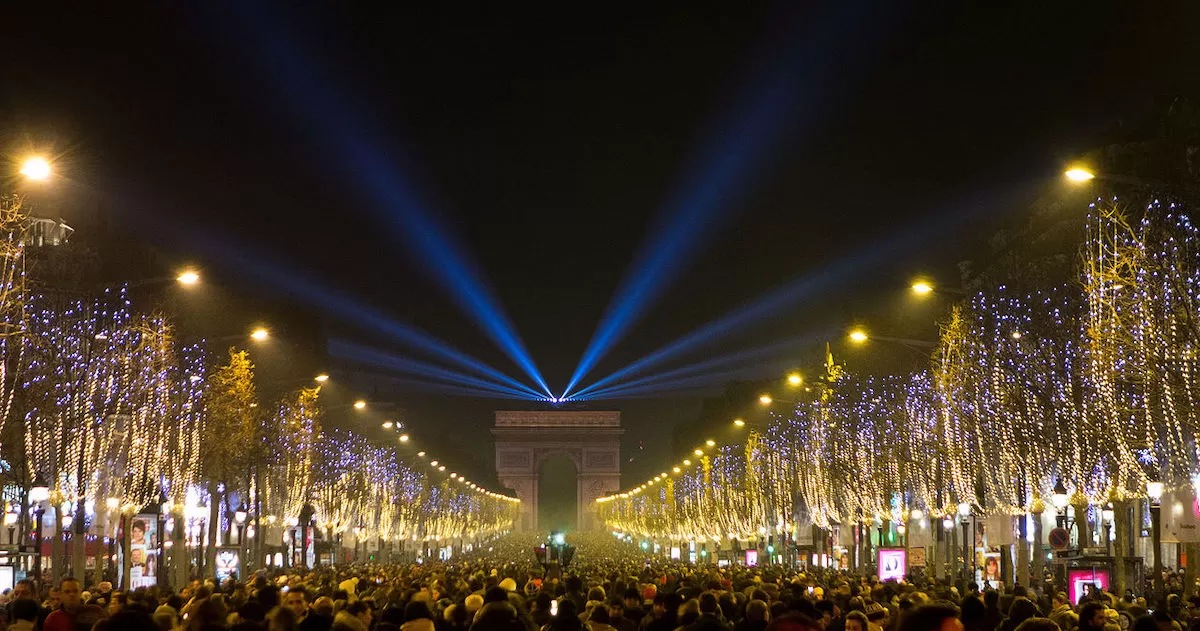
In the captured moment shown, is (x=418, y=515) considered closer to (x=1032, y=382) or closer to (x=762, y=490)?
A: (x=762, y=490)

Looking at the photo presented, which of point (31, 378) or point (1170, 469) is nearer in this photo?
point (31, 378)

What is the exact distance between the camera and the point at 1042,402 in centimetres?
4712

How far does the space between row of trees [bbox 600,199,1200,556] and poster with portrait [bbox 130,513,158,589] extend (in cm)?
2352

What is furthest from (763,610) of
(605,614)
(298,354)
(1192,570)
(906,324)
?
(298,354)

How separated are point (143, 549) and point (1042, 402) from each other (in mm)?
26384

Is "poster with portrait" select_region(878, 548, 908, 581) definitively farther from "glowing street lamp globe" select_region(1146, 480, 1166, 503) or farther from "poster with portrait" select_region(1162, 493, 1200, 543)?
"glowing street lamp globe" select_region(1146, 480, 1166, 503)

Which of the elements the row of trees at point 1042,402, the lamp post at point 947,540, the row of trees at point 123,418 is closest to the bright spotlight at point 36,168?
the row of trees at point 123,418

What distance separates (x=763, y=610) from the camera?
69.1ft

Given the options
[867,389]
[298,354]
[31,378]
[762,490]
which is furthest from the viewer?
[762,490]

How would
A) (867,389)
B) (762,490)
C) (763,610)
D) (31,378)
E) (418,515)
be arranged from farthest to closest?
(418,515) < (762,490) < (867,389) < (31,378) < (763,610)

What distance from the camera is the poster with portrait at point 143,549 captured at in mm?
53750

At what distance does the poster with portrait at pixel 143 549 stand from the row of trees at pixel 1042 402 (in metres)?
23.5

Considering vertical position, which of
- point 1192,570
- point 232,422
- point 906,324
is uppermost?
point 906,324

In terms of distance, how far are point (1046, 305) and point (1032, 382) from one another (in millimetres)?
2023
